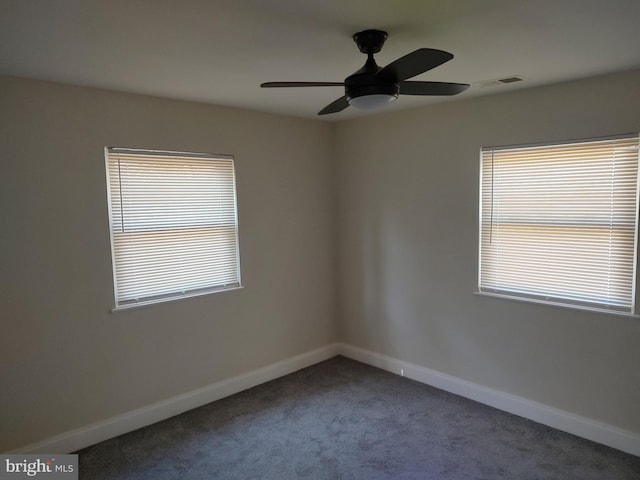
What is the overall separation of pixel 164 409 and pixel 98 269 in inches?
47.5

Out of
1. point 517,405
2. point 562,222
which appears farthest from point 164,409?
point 562,222

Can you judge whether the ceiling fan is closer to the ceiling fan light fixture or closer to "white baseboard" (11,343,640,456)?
the ceiling fan light fixture

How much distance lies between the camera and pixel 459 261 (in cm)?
353

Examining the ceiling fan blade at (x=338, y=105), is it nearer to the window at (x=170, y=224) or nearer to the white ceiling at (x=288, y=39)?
the white ceiling at (x=288, y=39)

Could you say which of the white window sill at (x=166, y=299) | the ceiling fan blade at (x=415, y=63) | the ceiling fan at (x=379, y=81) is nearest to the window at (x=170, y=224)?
the white window sill at (x=166, y=299)

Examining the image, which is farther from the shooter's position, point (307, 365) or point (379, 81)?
point (307, 365)

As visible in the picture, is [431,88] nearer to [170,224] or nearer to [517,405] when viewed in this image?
[170,224]

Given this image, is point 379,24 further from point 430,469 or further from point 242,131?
point 430,469

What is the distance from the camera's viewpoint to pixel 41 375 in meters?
2.72

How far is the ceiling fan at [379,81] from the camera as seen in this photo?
1741 mm

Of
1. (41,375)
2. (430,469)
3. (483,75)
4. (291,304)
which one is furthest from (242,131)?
(430,469)

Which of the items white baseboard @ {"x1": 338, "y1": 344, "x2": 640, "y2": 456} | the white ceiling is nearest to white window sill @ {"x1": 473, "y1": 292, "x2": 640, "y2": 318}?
white baseboard @ {"x1": 338, "y1": 344, "x2": 640, "y2": 456}

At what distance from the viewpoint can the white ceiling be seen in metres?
1.69

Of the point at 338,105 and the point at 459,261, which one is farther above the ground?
the point at 338,105
